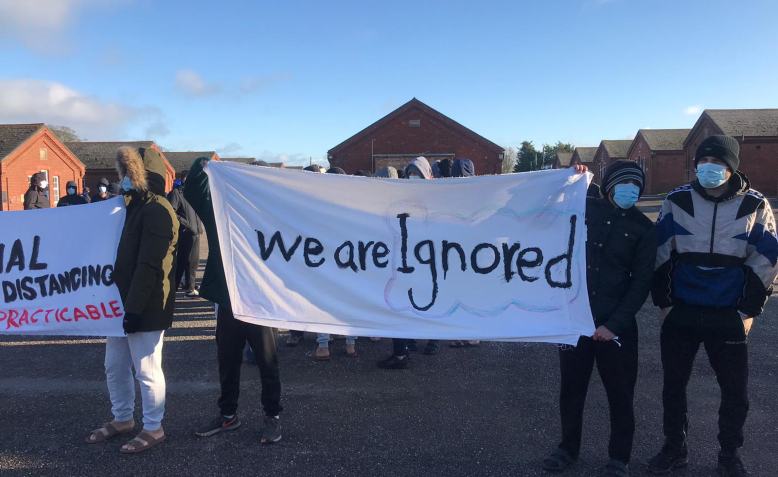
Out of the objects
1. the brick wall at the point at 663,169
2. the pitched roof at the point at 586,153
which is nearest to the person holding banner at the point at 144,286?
the brick wall at the point at 663,169

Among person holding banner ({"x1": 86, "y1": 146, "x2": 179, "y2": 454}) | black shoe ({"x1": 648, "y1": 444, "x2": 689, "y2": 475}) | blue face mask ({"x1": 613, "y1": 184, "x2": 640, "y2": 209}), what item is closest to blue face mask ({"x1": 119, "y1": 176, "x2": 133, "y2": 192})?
person holding banner ({"x1": 86, "y1": 146, "x2": 179, "y2": 454})

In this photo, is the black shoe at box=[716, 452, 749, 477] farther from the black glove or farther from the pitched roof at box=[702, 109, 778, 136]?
the pitched roof at box=[702, 109, 778, 136]

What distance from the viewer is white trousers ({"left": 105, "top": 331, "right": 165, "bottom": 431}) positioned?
3.57 meters

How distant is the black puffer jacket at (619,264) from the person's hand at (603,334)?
0.02m

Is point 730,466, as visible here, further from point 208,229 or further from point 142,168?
point 142,168

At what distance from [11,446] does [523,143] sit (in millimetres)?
73385

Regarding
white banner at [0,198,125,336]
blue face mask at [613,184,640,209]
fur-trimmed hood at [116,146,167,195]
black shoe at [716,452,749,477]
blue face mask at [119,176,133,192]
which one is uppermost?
fur-trimmed hood at [116,146,167,195]

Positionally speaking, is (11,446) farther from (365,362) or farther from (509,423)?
(509,423)

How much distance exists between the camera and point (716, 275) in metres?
3.18

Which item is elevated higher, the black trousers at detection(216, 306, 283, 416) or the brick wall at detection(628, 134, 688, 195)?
the brick wall at detection(628, 134, 688, 195)

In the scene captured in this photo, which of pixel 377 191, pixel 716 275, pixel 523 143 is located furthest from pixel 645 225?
pixel 523 143

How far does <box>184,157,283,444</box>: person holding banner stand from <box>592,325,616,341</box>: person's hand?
2155 mm

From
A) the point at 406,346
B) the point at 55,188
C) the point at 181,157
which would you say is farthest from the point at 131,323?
the point at 181,157

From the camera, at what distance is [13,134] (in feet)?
106
